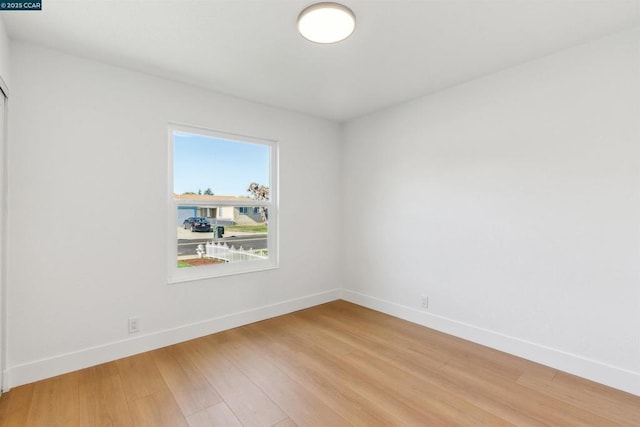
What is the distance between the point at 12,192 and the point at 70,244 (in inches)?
20.6

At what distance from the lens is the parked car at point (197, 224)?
10.1 feet

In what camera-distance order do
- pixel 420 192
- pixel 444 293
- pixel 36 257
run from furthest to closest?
1. pixel 420 192
2. pixel 444 293
3. pixel 36 257

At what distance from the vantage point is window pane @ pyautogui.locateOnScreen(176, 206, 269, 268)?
10.1ft

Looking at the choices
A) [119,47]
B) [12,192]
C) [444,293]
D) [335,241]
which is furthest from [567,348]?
[12,192]

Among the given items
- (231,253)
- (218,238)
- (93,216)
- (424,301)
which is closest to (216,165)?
(218,238)

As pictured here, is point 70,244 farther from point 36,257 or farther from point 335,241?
point 335,241

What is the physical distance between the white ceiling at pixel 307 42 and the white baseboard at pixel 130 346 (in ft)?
8.01

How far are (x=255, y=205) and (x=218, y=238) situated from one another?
59 centimetres

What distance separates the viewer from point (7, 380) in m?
2.14

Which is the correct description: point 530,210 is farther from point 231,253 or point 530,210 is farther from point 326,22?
point 231,253

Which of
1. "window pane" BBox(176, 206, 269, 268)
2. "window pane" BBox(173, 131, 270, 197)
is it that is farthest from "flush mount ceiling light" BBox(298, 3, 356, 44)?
"window pane" BBox(176, 206, 269, 268)

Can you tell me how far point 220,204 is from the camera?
3307mm

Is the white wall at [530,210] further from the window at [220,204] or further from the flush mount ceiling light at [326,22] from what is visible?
the flush mount ceiling light at [326,22]

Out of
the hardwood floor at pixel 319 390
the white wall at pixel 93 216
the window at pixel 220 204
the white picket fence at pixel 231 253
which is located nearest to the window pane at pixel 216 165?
the window at pixel 220 204
